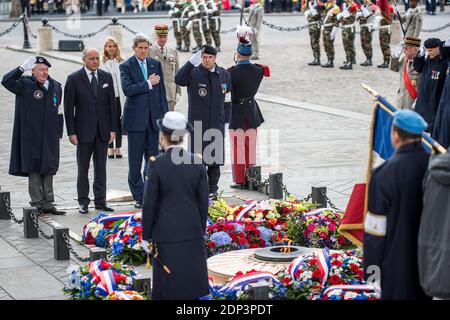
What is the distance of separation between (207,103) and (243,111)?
2.77 ft

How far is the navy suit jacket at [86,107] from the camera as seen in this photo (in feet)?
40.8

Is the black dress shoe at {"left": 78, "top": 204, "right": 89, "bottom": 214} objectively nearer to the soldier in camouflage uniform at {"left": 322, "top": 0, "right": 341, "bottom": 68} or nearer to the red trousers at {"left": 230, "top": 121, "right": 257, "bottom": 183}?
the red trousers at {"left": 230, "top": 121, "right": 257, "bottom": 183}

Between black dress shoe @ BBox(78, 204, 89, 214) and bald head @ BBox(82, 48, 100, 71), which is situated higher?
bald head @ BBox(82, 48, 100, 71)

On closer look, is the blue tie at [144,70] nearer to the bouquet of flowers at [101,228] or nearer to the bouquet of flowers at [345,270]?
the bouquet of flowers at [101,228]

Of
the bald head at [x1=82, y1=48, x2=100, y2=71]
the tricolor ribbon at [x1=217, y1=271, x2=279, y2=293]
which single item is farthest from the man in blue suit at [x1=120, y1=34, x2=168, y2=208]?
the tricolor ribbon at [x1=217, y1=271, x2=279, y2=293]

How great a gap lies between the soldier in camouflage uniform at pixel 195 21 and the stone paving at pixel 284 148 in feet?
5.99

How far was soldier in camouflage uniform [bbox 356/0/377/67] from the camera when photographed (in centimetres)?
2839

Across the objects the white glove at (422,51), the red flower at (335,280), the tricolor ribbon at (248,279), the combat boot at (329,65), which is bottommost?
the combat boot at (329,65)

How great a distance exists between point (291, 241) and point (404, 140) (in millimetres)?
3848

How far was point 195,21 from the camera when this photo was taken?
3372 centimetres

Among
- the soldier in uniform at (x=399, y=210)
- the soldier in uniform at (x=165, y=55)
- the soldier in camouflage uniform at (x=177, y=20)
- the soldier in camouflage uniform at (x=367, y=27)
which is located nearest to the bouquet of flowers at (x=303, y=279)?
the soldier in uniform at (x=399, y=210)

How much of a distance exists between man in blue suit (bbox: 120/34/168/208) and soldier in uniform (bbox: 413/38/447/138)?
118 inches

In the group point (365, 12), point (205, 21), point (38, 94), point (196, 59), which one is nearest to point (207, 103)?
point (196, 59)

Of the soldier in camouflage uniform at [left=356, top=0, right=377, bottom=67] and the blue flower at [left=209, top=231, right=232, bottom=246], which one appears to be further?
the soldier in camouflage uniform at [left=356, top=0, right=377, bottom=67]
